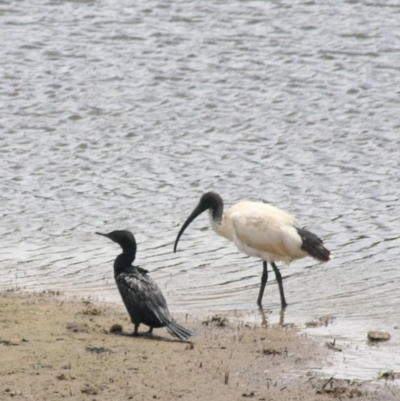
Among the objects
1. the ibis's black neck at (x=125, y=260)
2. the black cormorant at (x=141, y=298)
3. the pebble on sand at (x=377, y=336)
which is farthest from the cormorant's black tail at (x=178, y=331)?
the pebble on sand at (x=377, y=336)

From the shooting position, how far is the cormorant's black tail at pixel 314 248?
32.4ft

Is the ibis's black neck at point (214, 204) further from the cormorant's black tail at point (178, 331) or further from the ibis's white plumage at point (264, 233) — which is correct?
the cormorant's black tail at point (178, 331)

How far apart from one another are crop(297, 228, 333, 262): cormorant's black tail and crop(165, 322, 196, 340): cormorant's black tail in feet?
7.67

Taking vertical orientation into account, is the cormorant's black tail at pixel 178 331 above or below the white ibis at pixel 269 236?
above

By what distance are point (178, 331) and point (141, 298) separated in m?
0.41

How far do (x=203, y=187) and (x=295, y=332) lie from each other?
4689 millimetres

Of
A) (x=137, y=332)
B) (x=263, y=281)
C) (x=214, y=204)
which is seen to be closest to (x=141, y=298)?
(x=137, y=332)

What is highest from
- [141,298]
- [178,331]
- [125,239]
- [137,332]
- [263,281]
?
[125,239]

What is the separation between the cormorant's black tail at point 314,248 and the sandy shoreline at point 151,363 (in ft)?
4.89

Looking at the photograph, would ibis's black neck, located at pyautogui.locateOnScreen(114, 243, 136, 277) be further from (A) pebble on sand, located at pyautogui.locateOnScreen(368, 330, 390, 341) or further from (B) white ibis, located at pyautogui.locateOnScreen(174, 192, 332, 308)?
(A) pebble on sand, located at pyautogui.locateOnScreen(368, 330, 390, 341)

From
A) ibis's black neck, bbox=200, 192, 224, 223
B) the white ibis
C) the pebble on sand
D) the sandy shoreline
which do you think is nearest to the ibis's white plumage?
the white ibis

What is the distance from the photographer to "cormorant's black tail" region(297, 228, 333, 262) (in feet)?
32.4

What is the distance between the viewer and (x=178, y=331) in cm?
783

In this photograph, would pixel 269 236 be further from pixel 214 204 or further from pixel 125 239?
pixel 125 239
